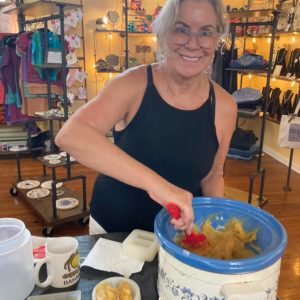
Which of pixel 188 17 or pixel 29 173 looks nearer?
pixel 188 17

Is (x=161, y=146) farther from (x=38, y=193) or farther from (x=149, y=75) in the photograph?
(x=38, y=193)

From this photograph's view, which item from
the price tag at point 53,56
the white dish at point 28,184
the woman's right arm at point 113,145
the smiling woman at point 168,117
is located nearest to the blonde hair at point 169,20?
the smiling woman at point 168,117

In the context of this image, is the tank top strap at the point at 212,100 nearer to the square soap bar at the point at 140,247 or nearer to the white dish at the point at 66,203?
the square soap bar at the point at 140,247

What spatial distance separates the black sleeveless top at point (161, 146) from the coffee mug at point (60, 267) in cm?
36

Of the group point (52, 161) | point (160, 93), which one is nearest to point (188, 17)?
point (160, 93)

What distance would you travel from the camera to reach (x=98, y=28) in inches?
176

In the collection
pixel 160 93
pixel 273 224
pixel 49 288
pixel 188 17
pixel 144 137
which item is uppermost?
pixel 188 17

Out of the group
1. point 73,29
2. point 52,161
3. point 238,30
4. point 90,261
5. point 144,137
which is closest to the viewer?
point 90,261

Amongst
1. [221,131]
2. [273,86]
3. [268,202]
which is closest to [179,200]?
[221,131]

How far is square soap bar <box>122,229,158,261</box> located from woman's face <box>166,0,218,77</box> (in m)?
0.50

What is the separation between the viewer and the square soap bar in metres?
0.88

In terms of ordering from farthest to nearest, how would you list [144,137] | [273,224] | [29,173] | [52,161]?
[29,173] → [52,161] → [144,137] → [273,224]

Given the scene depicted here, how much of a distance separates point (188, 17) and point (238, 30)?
4111 millimetres

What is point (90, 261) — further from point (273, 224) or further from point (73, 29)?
point (73, 29)
